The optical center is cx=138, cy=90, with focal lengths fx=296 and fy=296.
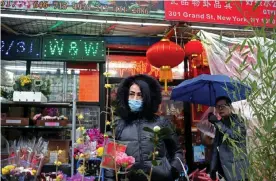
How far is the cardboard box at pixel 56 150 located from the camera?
382cm

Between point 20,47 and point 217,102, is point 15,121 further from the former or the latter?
point 217,102

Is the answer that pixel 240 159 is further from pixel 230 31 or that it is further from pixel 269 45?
pixel 230 31

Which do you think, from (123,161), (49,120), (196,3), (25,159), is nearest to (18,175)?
(25,159)

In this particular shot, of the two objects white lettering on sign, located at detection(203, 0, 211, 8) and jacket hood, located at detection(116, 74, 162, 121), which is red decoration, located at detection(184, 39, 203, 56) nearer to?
white lettering on sign, located at detection(203, 0, 211, 8)

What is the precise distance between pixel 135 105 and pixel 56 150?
6.27 feet

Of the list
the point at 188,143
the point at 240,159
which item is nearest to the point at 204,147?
the point at 188,143

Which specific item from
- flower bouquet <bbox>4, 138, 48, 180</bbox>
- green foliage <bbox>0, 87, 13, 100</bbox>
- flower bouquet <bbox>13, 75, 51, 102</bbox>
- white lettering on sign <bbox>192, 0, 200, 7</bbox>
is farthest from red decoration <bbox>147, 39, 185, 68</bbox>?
green foliage <bbox>0, 87, 13, 100</bbox>

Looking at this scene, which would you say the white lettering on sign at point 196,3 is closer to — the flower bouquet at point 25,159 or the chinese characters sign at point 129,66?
the chinese characters sign at point 129,66

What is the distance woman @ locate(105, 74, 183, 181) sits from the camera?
218cm

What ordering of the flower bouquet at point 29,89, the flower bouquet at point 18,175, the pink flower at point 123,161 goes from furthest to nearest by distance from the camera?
the flower bouquet at point 29,89, the flower bouquet at point 18,175, the pink flower at point 123,161

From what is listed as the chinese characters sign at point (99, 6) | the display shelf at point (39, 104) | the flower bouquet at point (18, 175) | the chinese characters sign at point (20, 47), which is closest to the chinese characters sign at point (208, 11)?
the chinese characters sign at point (99, 6)

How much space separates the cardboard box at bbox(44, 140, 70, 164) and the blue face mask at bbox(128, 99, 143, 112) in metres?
1.79

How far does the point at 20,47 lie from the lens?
16.2 feet

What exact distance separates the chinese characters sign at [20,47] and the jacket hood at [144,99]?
288 cm
